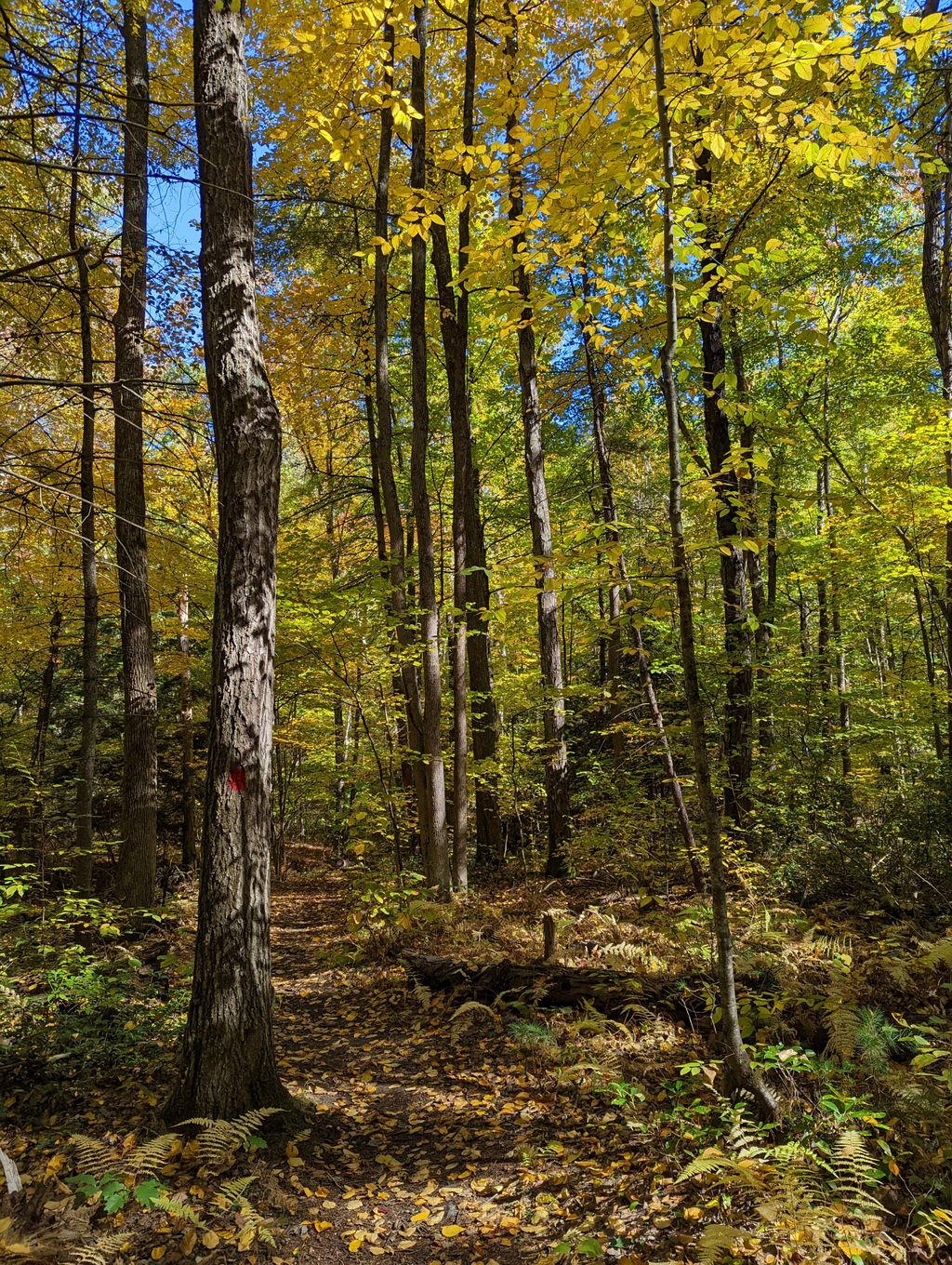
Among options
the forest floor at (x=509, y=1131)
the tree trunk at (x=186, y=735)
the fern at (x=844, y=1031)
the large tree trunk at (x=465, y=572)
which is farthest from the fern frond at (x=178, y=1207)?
the tree trunk at (x=186, y=735)

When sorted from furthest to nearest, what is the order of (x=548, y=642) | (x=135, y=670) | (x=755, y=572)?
1. (x=755, y=572)
2. (x=548, y=642)
3. (x=135, y=670)

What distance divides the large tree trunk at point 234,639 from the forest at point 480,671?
2 centimetres

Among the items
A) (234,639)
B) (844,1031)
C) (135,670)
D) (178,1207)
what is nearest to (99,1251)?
(178,1207)

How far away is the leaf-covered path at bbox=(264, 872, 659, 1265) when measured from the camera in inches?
119

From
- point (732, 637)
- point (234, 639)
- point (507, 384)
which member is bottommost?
point (234, 639)

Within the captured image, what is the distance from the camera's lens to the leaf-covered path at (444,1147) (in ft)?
9.91

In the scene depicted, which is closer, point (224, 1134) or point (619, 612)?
point (224, 1134)

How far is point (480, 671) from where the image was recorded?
11.7 meters

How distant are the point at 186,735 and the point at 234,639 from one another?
898 cm

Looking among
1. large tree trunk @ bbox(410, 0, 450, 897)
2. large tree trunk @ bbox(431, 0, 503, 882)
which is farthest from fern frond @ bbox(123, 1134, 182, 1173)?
large tree trunk @ bbox(410, 0, 450, 897)

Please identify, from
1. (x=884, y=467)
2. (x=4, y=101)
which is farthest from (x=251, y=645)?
(x=884, y=467)

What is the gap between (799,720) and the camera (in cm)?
877

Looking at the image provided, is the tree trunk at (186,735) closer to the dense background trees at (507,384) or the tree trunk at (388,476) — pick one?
the dense background trees at (507,384)

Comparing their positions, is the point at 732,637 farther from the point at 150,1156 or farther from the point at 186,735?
the point at 186,735
